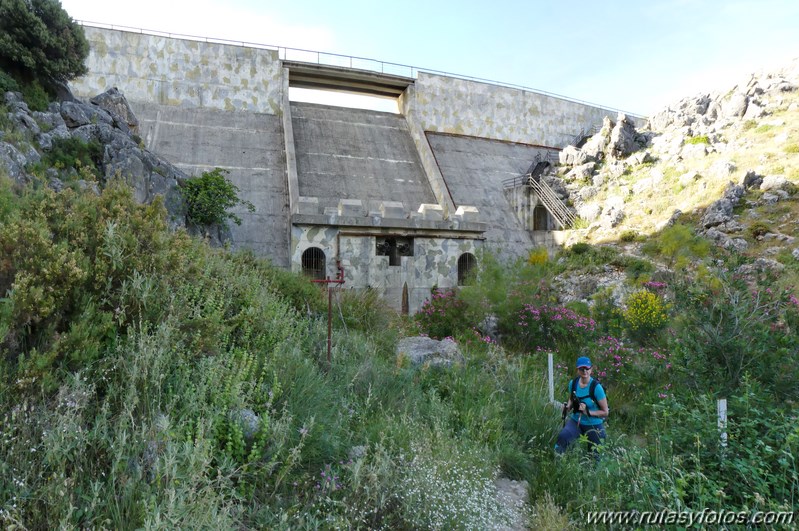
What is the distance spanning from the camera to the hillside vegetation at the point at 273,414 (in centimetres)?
286

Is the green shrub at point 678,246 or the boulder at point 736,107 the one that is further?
the boulder at point 736,107

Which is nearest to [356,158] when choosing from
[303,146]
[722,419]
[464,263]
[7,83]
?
[303,146]

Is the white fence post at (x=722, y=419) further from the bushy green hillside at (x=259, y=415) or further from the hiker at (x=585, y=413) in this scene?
the hiker at (x=585, y=413)

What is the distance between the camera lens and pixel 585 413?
5375 millimetres

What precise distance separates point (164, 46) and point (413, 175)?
37.9 ft

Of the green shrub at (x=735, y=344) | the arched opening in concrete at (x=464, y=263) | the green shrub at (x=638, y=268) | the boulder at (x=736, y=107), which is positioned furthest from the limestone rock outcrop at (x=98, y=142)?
the boulder at (x=736, y=107)

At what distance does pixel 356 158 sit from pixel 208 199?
8095mm

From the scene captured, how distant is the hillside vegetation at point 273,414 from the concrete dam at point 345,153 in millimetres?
8680

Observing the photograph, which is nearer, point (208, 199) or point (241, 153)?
point (208, 199)

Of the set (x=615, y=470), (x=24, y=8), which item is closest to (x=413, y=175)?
(x=24, y=8)

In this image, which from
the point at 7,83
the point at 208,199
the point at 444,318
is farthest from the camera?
the point at 208,199

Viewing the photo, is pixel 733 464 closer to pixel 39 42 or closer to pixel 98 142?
pixel 98 142

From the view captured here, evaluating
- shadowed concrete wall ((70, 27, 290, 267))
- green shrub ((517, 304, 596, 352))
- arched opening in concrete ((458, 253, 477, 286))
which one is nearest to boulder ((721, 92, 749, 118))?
arched opening in concrete ((458, 253, 477, 286))

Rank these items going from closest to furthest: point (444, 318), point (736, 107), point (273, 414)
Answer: point (273, 414), point (444, 318), point (736, 107)
